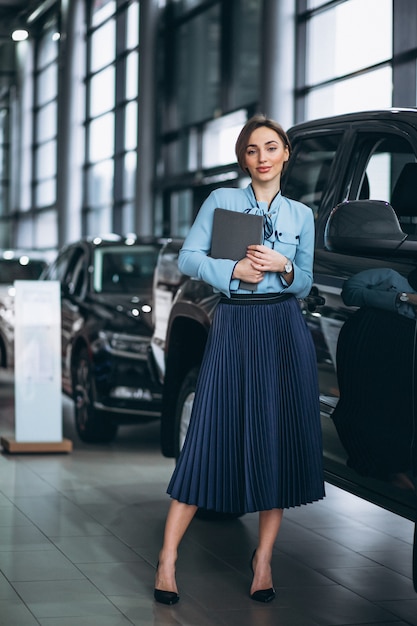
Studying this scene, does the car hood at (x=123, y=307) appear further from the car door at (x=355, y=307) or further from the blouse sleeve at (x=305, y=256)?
the blouse sleeve at (x=305, y=256)

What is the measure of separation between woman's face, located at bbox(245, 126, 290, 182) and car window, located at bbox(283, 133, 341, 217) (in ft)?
2.40

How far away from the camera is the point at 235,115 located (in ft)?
54.5

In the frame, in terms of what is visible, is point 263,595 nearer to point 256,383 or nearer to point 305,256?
point 256,383

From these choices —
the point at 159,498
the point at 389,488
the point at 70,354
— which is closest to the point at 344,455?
the point at 389,488

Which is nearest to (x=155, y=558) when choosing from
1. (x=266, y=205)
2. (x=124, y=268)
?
(x=266, y=205)

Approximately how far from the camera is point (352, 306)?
4379 millimetres

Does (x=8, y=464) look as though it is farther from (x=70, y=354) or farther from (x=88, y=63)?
(x=88, y=63)

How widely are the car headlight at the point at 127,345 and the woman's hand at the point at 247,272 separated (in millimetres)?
4087

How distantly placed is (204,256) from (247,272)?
20 centimetres

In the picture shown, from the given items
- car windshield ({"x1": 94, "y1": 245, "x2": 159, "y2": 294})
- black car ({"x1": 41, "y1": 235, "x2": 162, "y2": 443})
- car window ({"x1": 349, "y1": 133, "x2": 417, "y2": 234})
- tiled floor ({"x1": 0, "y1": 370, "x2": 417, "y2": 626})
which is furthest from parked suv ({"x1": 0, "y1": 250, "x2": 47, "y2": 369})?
car window ({"x1": 349, "y1": 133, "x2": 417, "y2": 234})

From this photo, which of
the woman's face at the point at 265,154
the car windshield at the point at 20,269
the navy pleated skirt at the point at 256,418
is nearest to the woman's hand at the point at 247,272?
the navy pleated skirt at the point at 256,418

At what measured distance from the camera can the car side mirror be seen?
3865 mm

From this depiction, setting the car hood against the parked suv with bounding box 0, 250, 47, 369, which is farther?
the parked suv with bounding box 0, 250, 47, 369

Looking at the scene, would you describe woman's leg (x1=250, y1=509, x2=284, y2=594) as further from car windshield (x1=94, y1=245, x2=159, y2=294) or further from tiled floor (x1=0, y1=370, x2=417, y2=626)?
car windshield (x1=94, y1=245, x2=159, y2=294)
